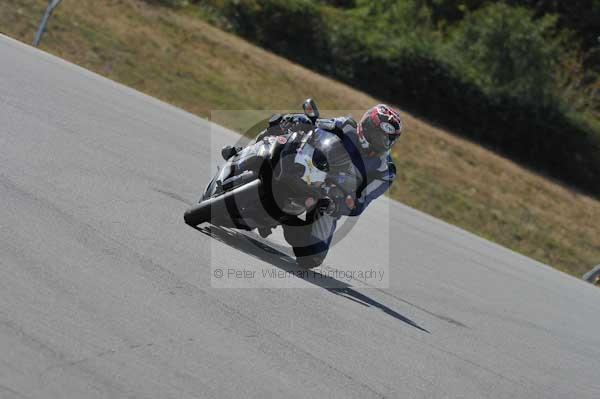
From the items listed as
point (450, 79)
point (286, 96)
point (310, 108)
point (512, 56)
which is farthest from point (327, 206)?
point (512, 56)

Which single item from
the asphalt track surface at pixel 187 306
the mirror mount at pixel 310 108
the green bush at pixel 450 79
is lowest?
the green bush at pixel 450 79

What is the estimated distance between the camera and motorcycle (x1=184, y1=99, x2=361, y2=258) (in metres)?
8.65

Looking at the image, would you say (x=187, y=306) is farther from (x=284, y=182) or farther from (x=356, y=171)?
(x=356, y=171)

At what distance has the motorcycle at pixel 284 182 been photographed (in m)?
8.65

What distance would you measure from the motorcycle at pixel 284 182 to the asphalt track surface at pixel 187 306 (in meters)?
0.32

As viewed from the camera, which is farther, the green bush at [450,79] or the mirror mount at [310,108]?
the green bush at [450,79]

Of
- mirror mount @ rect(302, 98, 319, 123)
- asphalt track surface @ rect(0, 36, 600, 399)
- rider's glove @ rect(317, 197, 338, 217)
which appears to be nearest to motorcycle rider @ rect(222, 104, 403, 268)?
rider's glove @ rect(317, 197, 338, 217)

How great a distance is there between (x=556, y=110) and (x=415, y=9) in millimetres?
10211


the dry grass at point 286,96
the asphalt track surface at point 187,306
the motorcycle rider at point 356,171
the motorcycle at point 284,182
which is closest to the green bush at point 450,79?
the dry grass at point 286,96

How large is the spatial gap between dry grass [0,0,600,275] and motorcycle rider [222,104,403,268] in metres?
12.2

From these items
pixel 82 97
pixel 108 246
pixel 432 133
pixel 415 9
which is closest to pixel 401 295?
pixel 108 246

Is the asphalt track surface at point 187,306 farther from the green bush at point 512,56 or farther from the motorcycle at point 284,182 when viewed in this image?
the green bush at point 512,56

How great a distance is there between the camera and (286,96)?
89.6 feet

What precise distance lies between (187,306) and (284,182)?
2.59 meters
